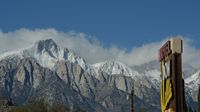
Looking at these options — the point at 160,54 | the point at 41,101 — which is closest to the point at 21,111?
the point at 41,101

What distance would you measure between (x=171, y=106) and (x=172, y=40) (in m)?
1.51

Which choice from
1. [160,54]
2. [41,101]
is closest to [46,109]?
[41,101]

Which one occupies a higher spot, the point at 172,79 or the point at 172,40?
the point at 172,40

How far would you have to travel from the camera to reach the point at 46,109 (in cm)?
16625

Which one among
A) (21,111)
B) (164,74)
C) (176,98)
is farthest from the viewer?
(21,111)

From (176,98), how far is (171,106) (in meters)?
0.49

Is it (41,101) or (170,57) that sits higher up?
(41,101)

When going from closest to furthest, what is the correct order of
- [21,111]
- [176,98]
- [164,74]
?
[176,98], [164,74], [21,111]

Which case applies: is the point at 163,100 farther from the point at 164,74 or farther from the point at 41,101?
the point at 41,101

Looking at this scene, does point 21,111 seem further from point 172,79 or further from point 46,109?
point 172,79

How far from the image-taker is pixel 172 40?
477 inches

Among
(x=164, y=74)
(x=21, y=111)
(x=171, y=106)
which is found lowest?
(x=171, y=106)

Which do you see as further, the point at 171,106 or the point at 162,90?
the point at 162,90

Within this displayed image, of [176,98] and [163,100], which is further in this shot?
[163,100]
